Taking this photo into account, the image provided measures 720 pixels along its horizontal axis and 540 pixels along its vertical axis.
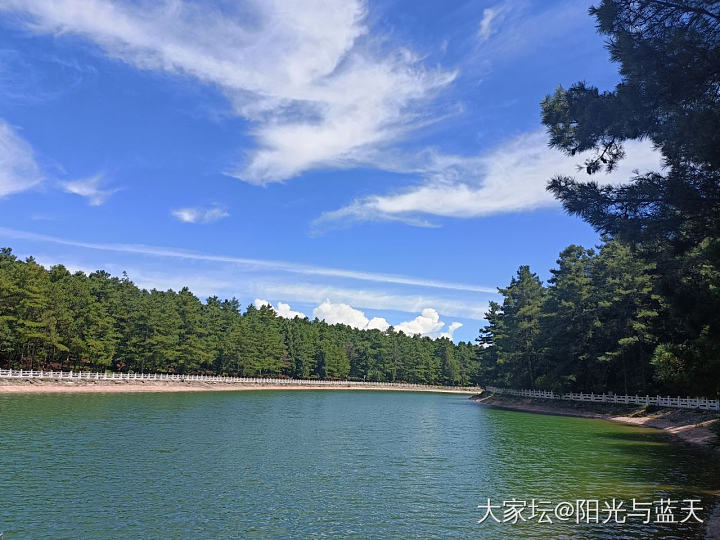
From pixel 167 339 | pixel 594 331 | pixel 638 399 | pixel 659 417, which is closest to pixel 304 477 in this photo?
pixel 659 417

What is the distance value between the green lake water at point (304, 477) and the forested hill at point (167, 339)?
124ft

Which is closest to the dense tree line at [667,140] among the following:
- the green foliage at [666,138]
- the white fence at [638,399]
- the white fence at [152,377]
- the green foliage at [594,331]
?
the green foliage at [666,138]

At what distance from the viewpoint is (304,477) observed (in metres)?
23.2

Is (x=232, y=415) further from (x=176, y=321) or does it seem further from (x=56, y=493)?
(x=176, y=321)

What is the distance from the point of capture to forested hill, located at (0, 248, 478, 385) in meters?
73.8

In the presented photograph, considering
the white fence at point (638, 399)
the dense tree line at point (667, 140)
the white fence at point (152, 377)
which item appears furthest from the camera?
the white fence at point (152, 377)

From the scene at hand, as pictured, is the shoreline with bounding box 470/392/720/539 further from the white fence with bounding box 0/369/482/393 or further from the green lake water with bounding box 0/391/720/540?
the white fence with bounding box 0/369/482/393

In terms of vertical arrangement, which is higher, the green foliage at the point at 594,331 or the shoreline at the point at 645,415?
the green foliage at the point at 594,331

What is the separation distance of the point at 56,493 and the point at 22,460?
22.4ft

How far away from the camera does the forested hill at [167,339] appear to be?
7375cm

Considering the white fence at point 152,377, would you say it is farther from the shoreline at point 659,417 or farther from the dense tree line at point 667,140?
the dense tree line at point 667,140

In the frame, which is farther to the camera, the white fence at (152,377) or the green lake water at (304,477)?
the white fence at (152,377)

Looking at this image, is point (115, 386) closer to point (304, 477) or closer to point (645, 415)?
point (304, 477)

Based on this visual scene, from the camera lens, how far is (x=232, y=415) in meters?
49.8
